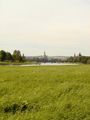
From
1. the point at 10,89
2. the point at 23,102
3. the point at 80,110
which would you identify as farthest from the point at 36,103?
the point at 10,89

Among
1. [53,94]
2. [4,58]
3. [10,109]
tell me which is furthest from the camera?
[4,58]

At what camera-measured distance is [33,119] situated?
435 inches

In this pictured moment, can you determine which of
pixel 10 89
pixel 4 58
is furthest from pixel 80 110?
pixel 4 58

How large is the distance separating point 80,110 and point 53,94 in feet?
13.1

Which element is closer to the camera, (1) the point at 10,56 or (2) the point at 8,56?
(2) the point at 8,56

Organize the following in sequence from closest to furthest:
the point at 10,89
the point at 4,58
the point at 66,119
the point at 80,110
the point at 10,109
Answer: the point at 66,119 → the point at 80,110 → the point at 10,109 → the point at 10,89 → the point at 4,58

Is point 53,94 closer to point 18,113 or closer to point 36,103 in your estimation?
point 36,103

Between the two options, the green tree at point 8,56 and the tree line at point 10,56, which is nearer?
the tree line at point 10,56

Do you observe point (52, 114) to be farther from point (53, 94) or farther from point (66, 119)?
point (53, 94)

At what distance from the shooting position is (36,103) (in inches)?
539

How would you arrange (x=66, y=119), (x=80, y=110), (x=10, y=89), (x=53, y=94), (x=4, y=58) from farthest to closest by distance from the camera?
1. (x=4, y=58)
2. (x=10, y=89)
3. (x=53, y=94)
4. (x=80, y=110)
5. (x=66, y=119)

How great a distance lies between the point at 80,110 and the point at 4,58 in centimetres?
12083

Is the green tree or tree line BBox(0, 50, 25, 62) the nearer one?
tree line BBox(0, 50, 25, 62)

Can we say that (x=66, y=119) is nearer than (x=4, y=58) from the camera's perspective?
Yes
